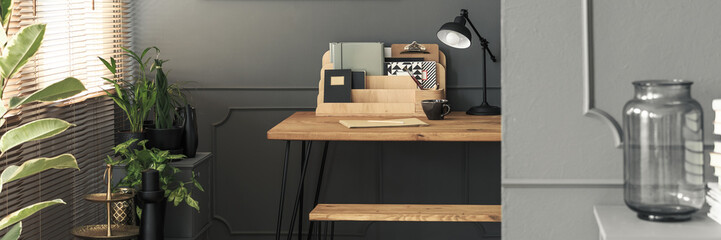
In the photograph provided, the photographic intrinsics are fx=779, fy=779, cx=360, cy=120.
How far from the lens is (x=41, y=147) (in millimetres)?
3021

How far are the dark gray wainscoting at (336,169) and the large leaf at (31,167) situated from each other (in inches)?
64.2

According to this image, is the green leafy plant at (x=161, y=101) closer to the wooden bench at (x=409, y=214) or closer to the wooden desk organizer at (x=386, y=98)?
the wooden desk organizer at (x=386, y=98)

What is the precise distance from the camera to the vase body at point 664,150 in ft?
5.74

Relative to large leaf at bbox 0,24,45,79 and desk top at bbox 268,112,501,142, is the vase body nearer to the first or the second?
desk top at bbox 268,112,501,142

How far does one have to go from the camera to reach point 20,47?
2.12 meters

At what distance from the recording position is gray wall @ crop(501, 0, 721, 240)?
6.27ft

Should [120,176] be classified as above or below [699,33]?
below

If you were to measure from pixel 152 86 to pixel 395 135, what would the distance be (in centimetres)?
124

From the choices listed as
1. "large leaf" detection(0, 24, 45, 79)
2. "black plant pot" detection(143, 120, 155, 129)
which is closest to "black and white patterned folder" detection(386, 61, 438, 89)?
"black plant pot" detection(143, 120, 155, 129)

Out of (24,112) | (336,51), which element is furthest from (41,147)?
(336,51)

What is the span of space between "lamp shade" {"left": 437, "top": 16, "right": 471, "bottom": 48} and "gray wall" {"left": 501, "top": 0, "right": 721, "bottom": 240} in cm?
136

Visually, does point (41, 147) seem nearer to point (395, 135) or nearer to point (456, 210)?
point (395, 135)

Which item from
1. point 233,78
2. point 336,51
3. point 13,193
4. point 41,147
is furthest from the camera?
point 233,78

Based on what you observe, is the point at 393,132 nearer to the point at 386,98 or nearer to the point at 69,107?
the point at 386,98
